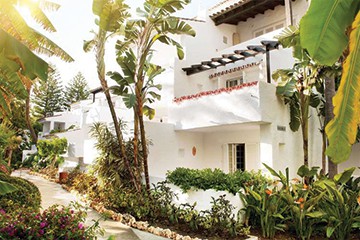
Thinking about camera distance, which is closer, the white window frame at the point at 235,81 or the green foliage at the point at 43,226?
the green foliage at the point at 43,226

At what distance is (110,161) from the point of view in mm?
11195

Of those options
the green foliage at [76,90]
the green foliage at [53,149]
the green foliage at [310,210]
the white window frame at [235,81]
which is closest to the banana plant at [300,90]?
the green foliage at [310,210]

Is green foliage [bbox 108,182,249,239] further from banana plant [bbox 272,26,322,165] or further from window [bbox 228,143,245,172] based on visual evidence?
window [bbox 228,143,245,172]

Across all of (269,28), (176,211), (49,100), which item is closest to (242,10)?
(269,28)

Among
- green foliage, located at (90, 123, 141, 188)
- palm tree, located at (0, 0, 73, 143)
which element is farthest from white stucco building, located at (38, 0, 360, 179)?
palm tree, located at (0, 0, 73, 143)

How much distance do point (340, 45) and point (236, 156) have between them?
12362 mm

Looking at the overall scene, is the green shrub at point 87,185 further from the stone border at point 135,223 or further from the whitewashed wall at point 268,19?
the whitewashed wall at point 268,19

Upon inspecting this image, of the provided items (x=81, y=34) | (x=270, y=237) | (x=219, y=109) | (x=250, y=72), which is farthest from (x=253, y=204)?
(x=81, y=34)

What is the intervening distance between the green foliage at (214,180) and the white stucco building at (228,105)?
1656mm

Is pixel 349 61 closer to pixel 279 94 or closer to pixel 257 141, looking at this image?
pixel 279 94

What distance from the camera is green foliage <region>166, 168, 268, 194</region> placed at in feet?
29.0

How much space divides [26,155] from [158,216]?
23.8m

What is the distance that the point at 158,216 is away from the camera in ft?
30.9

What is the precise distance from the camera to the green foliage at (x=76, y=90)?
45.7 m
